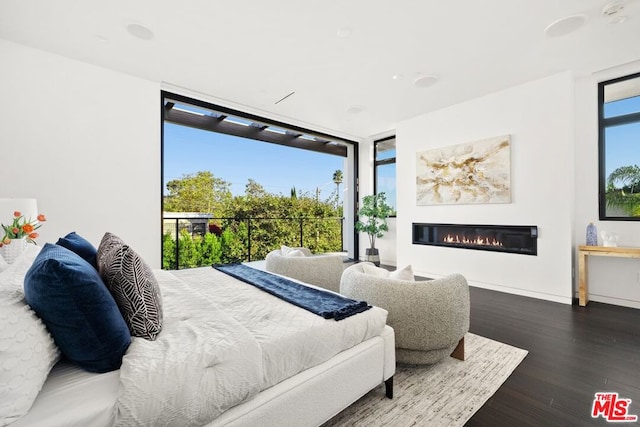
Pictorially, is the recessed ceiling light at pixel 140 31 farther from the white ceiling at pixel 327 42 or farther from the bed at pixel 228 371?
the bed at pixel 228 371

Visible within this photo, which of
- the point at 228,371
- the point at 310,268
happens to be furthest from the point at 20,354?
the point at 310,268

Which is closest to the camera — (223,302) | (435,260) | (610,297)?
(223,302)

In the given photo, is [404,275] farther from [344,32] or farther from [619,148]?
[619,148]

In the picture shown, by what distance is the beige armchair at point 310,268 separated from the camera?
10.5 ft

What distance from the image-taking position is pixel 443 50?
3.06 m

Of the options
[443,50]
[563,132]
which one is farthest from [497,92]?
[443,50]

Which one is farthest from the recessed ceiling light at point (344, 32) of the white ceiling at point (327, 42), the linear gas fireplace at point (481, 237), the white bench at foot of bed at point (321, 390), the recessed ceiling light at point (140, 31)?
the linear gas fireplace at point (481, 237)

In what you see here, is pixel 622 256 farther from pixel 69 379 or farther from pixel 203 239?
pixel 203 239

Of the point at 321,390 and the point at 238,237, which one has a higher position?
the point at 238,237

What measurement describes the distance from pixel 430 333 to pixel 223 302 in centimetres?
140

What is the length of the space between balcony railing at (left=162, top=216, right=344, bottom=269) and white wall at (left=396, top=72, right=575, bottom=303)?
3149 mm

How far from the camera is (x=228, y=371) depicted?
109cm

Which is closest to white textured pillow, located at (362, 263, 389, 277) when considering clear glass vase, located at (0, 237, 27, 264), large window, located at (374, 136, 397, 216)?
clear glass vase, located at (0, 237, 27, 264)

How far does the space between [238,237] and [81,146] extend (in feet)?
10.8
